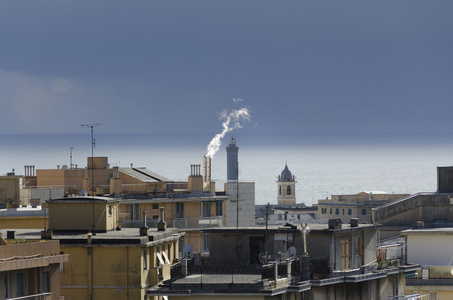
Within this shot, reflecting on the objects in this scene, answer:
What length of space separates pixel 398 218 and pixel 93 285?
18712mm

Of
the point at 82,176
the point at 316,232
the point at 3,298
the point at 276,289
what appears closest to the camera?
the point at 3,298

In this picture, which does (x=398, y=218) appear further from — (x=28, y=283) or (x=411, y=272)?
(x=28, y=283)

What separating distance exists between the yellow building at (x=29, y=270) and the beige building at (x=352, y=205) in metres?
100

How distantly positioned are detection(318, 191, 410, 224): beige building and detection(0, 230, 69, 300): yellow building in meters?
100

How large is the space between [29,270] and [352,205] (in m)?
114

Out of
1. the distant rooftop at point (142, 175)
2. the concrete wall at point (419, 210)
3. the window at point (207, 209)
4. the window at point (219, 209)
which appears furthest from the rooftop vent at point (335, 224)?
the distant rooftop at point (142, 175)

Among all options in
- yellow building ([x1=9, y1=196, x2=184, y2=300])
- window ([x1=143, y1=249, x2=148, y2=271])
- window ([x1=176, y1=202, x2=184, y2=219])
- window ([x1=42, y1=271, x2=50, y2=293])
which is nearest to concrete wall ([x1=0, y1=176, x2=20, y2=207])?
window ([x1=176, y1=202, x2=184, y2=219])

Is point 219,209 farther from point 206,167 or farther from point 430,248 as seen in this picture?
point 430,248

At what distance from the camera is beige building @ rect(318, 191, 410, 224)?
473ft

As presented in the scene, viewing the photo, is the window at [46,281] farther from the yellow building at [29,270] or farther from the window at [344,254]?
the window at [344,254]

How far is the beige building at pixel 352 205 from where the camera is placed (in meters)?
144

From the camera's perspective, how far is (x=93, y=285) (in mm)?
50438

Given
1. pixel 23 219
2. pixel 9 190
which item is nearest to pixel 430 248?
pixel 23 219

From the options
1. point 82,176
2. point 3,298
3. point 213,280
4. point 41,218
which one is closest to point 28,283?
point 3,298
